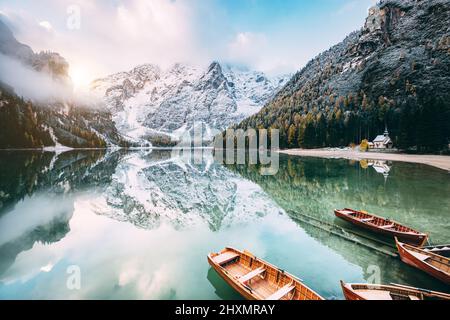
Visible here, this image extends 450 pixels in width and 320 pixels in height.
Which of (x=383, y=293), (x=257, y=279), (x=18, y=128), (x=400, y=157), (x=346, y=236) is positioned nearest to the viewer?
(x=383, y=293)

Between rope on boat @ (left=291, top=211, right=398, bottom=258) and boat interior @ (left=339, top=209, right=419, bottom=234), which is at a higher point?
boat interior @ (left=339, top=209, right=419, bottom=234)

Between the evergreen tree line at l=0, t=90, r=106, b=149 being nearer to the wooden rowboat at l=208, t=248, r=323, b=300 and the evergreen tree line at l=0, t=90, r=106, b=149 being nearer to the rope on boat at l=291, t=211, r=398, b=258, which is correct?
the rope on boat at l=291, t=211, r=398, b=258

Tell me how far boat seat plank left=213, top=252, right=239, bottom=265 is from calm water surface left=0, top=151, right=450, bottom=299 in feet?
3.17

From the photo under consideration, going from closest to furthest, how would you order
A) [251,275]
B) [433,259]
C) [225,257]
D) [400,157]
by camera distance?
[251,275], [433,259], [225,257], [400,157]

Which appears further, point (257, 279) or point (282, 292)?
point (257, 279)

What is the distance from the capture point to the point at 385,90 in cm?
12381

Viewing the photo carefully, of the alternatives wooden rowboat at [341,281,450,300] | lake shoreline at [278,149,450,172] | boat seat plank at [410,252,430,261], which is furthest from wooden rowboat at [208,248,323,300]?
lake shoreline at [278,149,450,172]

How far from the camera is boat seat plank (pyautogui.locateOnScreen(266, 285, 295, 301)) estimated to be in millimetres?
8648

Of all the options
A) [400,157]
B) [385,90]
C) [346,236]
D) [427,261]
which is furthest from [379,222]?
[385,90]

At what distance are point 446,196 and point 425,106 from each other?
186ft

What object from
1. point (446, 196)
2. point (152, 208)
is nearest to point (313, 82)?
point (446, 196)

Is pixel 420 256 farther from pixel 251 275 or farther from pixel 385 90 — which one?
pixel 385 90

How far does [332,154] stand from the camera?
302ft

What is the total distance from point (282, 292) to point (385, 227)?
11429mm
